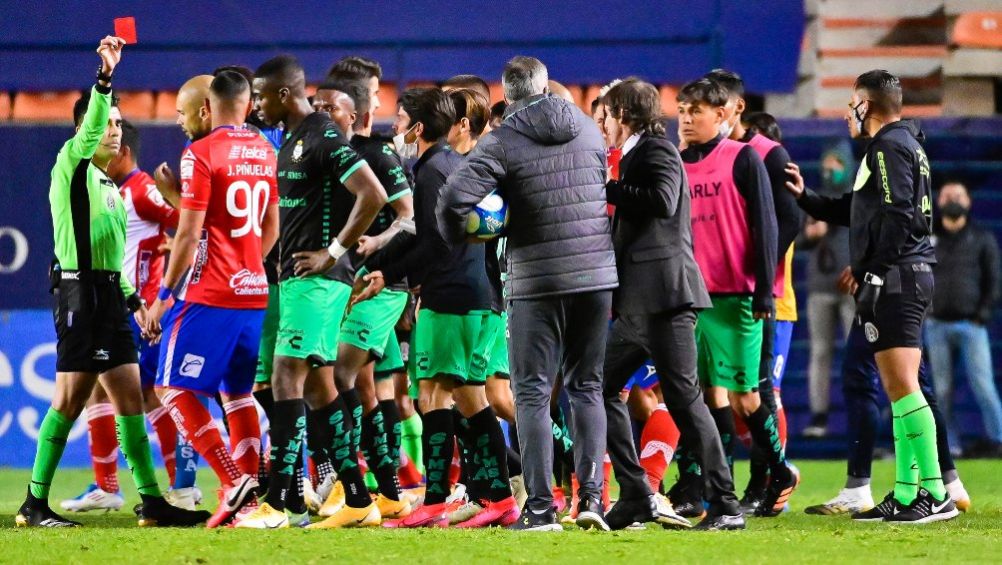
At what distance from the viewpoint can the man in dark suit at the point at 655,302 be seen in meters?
6.51

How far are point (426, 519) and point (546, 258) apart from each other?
1557mm

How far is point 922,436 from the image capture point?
23.2ft

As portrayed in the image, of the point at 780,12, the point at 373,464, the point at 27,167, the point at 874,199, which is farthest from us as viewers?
the point at 780,12

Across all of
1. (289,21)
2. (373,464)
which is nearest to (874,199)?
(373,464)

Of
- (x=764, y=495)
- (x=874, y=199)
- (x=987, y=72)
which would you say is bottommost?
(x=764, y=495)

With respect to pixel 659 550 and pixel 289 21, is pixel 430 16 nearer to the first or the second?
pixel 289 21

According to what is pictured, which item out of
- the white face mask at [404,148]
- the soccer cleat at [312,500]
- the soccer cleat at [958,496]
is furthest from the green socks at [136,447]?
the soccer cleat at [958,496]

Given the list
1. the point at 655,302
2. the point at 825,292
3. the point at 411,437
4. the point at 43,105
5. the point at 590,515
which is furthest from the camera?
the point at 43,105

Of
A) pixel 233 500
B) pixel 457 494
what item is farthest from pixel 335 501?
pixel 233 500

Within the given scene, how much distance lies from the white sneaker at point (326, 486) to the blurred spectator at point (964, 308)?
6349 mm

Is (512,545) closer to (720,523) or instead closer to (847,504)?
(720,523)

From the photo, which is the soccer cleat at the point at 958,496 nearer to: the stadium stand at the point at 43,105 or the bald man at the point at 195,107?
the bald man at the point at 195,107

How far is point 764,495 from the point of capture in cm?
814

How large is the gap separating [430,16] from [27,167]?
12.8 ft
